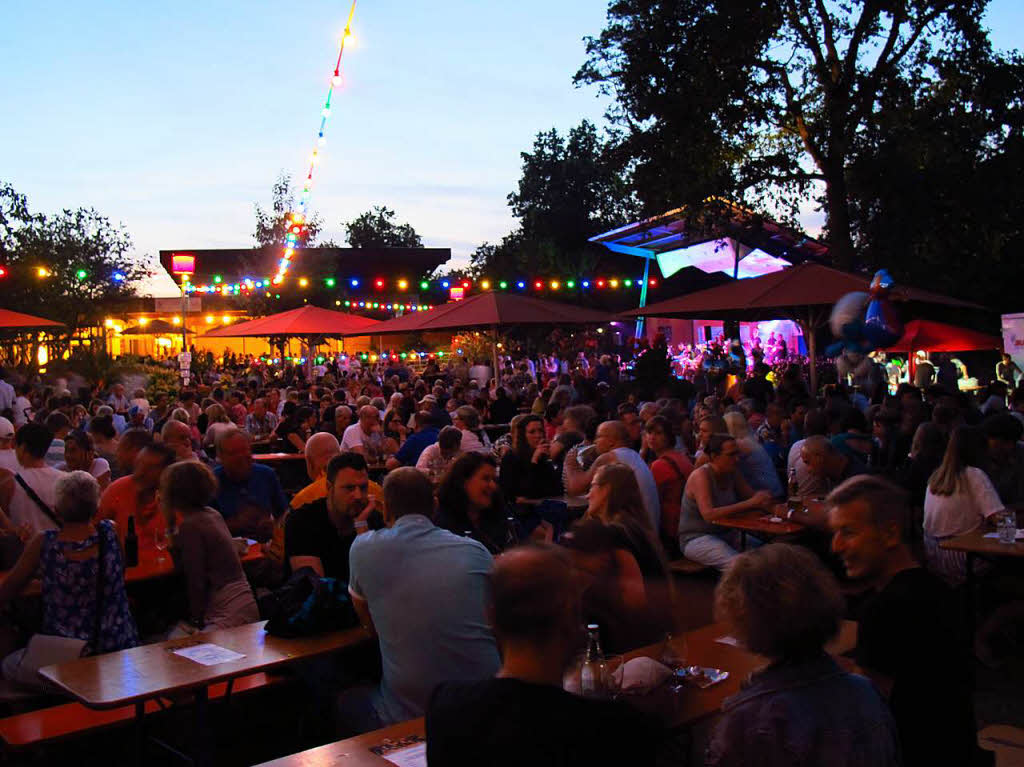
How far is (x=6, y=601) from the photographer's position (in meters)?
4.47

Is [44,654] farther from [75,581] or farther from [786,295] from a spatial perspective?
[786,295]

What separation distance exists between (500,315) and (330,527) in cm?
851

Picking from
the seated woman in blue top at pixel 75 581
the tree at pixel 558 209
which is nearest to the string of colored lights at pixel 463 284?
the tree at pixel 558 209

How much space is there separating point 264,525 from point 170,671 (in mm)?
2836

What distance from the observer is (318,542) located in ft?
16.5

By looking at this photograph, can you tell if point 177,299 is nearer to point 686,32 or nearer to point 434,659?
point 686,32

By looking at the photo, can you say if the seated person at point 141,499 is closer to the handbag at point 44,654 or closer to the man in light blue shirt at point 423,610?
the handbag at point 44,654

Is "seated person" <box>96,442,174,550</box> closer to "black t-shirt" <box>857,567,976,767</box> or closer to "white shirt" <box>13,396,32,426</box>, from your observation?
"black t-shirt" <box>857,567,976,767</box>

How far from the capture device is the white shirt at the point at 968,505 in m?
5.83

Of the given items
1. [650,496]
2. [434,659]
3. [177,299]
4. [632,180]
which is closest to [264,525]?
[650,496]

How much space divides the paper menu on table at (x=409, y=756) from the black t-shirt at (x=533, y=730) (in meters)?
0.78

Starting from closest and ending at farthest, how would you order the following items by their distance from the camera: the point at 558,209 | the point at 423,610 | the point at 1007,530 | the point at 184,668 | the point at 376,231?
the point at 423,610, the point at 184,668, the point at 1007,530, the point at 558,209, the point at 376,231

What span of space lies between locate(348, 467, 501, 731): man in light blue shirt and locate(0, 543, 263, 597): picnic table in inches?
83.2

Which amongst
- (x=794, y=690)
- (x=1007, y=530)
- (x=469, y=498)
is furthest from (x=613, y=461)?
(x=794, y=690)
